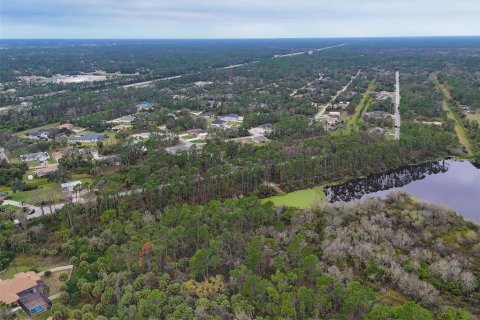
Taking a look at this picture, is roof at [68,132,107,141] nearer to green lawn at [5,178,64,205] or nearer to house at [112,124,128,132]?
house at [112,124,128,132]

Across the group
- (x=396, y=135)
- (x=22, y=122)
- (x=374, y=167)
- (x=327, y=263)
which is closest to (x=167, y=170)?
(x=327, y=263)

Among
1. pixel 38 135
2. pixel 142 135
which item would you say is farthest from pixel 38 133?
pixel 142 135

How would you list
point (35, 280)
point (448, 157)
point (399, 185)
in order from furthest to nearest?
point (448, 157), point (399, 185), point (35, 280)

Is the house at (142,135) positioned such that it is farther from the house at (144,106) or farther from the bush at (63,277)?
the bush at (63,277)

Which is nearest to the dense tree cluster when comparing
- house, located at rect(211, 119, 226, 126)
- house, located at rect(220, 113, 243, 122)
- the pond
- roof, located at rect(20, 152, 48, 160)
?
the pond

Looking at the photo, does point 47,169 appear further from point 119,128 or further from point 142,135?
point 119,128

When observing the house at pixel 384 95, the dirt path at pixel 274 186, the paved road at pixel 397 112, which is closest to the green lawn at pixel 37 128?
the dirt path at pixel 274 186

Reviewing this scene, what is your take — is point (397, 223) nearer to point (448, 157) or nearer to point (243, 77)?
point (448, 157)
